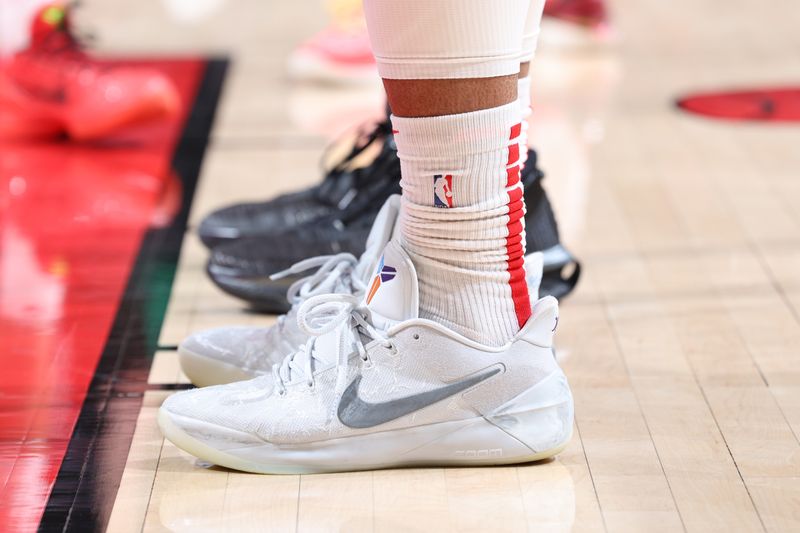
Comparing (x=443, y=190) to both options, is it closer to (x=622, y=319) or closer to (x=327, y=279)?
(x=327, y=279)

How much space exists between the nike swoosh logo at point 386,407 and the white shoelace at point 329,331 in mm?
22

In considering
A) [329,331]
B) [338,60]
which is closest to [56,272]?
[329,331]

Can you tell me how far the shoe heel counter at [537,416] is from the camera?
1143 mm

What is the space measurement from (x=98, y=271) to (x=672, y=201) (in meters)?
0.99

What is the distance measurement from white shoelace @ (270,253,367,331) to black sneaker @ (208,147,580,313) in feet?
0.73

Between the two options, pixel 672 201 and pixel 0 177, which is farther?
pixel 0 177

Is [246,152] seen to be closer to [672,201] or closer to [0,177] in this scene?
[0,177]

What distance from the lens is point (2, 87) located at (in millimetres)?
2471

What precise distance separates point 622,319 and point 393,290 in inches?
21.4

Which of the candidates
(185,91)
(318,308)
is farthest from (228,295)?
Result: (185,91)

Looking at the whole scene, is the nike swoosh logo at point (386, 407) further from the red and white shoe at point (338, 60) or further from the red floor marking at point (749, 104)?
the red and white shoe at point (338, 60)

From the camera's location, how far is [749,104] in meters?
2.78

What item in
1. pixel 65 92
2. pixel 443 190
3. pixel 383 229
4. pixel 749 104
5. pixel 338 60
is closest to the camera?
pixel 443 190

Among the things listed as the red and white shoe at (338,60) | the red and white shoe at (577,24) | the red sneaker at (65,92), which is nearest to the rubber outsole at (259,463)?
the red sneaker at (65,92)
